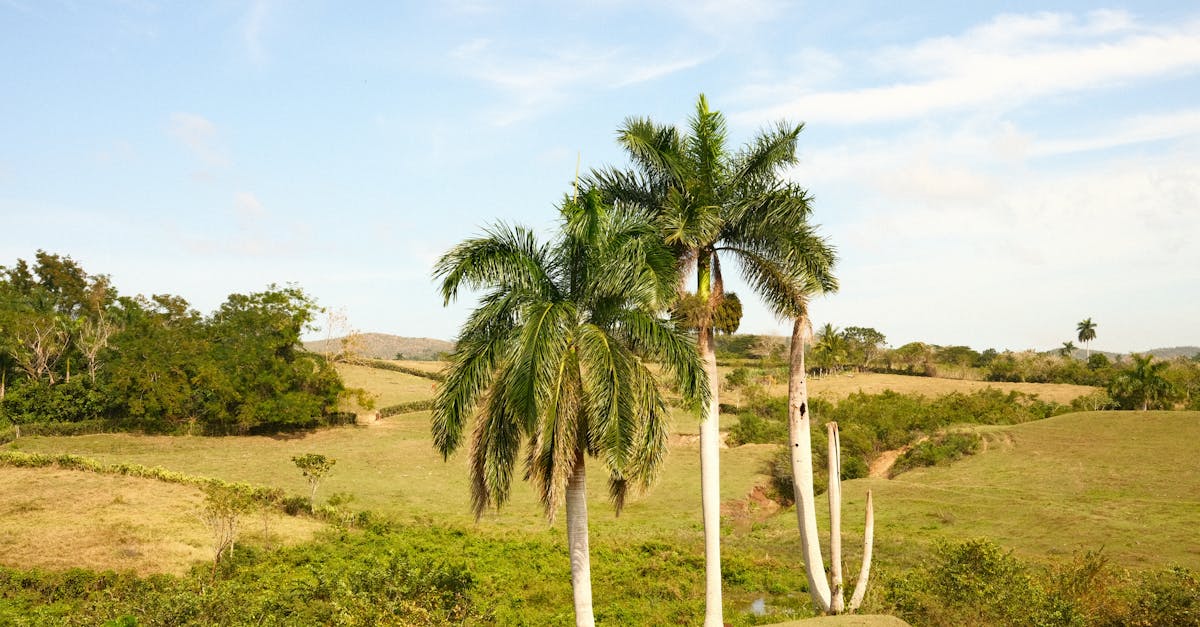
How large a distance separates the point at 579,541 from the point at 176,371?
47560mm

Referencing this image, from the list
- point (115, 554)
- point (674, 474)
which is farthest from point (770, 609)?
point (674, 474)

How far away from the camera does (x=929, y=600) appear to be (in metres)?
18.0

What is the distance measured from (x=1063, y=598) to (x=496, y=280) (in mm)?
14395

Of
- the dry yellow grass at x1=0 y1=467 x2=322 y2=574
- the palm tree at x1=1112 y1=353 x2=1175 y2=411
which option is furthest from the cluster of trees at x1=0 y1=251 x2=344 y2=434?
the palm tree at x1=1112 y1=353 x2=1175 y2=411

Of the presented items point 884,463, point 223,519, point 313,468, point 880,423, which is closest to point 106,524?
point 223,519

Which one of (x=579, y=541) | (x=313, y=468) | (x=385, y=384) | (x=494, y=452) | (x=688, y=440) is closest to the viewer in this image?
(x=494, y=452)

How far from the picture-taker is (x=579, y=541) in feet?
46.6

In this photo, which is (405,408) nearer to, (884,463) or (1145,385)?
(884,463)

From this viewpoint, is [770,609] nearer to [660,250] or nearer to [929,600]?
[929,600]

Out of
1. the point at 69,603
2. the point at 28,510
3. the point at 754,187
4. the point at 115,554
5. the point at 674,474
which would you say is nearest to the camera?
the point at 754,187

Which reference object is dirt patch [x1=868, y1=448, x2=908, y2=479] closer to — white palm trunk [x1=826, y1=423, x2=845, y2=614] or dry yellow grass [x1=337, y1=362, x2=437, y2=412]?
dry yellow grass [x1=337, y1=362, x2=437, y2=412]

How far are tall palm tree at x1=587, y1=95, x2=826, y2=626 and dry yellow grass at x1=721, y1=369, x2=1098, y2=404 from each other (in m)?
57.6

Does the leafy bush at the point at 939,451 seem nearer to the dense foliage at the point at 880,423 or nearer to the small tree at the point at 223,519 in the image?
the dense foliage at the point at 880,423

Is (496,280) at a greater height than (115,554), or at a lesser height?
greater
